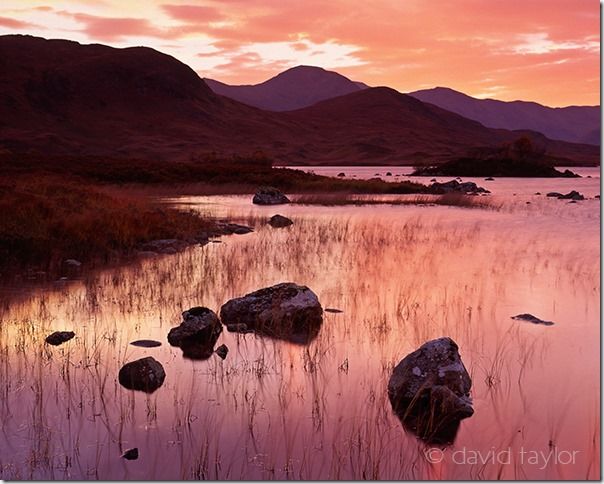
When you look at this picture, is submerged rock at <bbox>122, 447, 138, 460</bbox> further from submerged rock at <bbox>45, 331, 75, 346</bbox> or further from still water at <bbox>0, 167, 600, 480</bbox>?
submerged rock at <bbox>45, 331, 75, 346</bbox>

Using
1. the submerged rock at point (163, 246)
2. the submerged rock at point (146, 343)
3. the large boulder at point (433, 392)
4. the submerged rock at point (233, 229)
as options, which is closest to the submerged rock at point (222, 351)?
the submerged rock at point (146, 343)

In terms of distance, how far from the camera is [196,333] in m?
11.2

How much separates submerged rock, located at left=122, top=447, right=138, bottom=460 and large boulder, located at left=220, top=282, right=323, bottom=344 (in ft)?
15.5

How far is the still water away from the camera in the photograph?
698 cm

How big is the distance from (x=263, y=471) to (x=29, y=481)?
2216mm

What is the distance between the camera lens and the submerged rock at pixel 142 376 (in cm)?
894

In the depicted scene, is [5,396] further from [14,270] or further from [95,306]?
[14,270]

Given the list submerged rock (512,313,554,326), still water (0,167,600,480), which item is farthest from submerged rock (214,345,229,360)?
submerged rock (512,313,554,326)

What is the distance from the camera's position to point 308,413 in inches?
323

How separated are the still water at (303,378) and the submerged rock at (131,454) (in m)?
0.08

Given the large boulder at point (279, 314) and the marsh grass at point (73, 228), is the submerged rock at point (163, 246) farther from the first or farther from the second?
the large boulder at point (279, 314)

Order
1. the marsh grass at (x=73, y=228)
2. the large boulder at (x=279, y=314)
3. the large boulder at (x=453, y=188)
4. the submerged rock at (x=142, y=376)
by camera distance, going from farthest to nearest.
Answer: the large boulder at (x=453, y=188) → the marsh grass at (x=73, y=228) → the large boulder at (x=279, y=314) → the submerged rock at (x=142, y=376)

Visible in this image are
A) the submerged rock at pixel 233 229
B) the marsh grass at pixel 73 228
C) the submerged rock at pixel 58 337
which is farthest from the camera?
the submerged rock at pixel 233 229

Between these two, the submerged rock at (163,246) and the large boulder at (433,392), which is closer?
the large boulder at (433,392)
